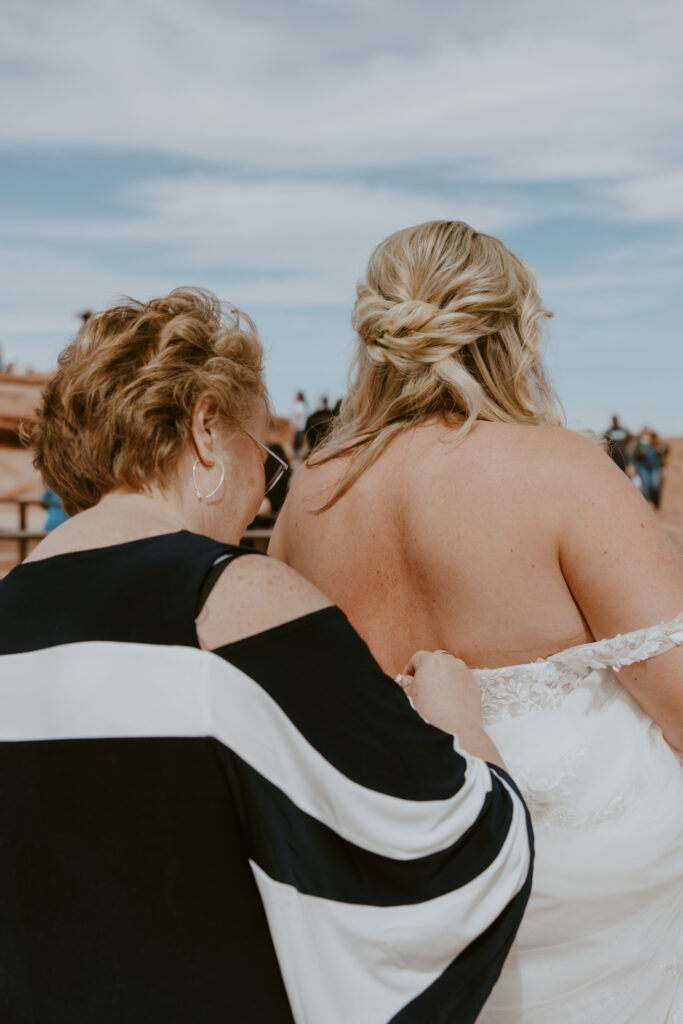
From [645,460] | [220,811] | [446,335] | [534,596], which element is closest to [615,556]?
[534,596]

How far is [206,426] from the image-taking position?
137 centimetres

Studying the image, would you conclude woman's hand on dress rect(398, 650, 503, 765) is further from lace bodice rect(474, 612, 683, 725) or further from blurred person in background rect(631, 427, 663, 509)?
blurred person in background rect(631, 427, 663, 509)

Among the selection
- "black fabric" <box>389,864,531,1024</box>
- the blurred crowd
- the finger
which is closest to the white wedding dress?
the finger

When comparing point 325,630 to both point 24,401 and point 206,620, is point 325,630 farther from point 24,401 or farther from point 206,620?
point 24,401

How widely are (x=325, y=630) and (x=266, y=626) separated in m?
0.07

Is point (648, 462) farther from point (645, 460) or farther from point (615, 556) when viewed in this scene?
point (615, 556)

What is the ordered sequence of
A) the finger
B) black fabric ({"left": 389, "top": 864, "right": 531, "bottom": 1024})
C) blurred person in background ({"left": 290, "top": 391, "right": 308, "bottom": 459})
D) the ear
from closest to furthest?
black fabric ({"left": 389, "top": 864, "right": 531, "bottom": 1024}) < the ear < the finger < blurred person in background ({"left": 290, "top": 391, "right": 308, "bottom": 459})

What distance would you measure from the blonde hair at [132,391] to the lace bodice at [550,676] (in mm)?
752

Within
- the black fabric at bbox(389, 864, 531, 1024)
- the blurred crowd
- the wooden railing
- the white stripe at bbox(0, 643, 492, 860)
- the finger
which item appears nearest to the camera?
the white stripe at bbox(0, 643, 492, 860)

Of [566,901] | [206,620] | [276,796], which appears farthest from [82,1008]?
[566,901]

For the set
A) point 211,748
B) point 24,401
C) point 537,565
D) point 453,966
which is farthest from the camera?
point 24,401

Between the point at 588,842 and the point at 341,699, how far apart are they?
844mm

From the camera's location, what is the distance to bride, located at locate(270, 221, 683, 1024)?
5.44ft

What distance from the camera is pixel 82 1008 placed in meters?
1.18
